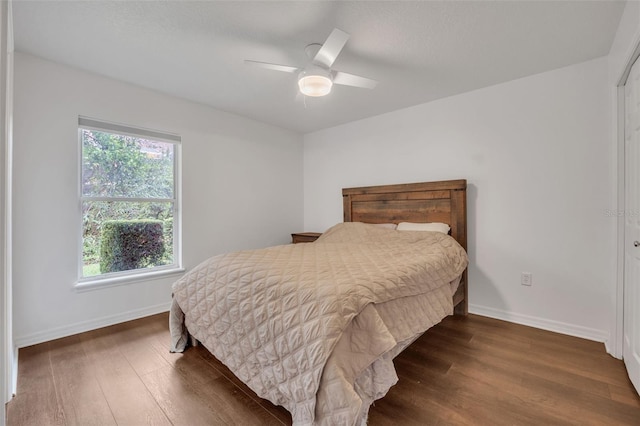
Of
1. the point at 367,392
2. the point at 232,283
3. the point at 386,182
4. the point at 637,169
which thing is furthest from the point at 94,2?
the point at 637,169

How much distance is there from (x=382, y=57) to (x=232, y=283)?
2089mm

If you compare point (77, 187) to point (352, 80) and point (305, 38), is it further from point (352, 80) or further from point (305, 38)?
point (352, 80)

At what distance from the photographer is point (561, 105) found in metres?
2.56

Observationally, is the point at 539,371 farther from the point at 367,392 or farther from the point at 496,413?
the point at 367,392

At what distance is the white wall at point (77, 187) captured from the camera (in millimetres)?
2328

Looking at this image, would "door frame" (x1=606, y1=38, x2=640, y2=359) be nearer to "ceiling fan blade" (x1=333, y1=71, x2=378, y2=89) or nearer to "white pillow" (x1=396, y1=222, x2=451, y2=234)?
"white pillow" (x1=396, y1=222, x2=451, y2=234)

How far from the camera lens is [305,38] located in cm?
210

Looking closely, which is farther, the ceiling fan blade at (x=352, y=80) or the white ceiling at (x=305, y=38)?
the ceiling fan blade at (x=352, y=80)

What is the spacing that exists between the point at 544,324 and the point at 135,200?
4.10 meters

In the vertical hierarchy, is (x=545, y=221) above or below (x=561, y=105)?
below

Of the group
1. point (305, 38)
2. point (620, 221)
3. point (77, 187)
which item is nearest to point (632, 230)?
point (620, 221)

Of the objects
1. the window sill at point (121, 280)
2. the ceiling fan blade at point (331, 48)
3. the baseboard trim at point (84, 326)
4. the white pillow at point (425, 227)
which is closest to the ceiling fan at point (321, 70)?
the ceiling fan blade at point (331, 48)

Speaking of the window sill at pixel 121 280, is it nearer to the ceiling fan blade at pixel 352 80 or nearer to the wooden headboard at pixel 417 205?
the wooden headboard at pixel 417 205

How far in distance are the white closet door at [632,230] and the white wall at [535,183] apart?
22 cm
